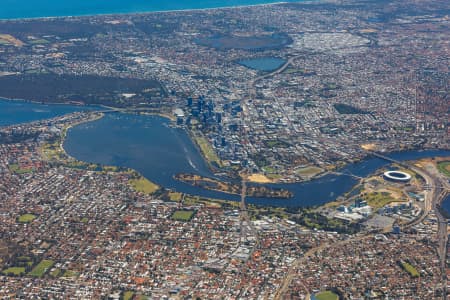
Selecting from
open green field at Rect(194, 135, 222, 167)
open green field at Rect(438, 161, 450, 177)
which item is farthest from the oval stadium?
open green field at Rect(194, 135, 222, 167)

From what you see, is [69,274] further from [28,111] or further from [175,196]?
A: [28,111]

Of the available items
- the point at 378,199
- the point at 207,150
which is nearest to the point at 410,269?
the point at 378,199

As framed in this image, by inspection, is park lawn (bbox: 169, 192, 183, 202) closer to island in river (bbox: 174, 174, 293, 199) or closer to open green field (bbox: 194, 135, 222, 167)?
island in river (bbox: 174, 174, 293, 199)

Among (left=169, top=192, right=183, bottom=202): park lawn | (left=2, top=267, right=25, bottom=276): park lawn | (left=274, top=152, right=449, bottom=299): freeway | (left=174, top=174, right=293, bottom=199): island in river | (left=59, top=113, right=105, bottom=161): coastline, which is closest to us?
(left=274, top=152, right=449, bottom=299): freeway

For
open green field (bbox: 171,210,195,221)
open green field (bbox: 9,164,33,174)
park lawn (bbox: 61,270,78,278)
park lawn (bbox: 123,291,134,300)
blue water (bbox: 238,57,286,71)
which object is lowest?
blue water (bbox: 238,57,286,71)

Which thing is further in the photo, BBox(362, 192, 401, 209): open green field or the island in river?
the island in river

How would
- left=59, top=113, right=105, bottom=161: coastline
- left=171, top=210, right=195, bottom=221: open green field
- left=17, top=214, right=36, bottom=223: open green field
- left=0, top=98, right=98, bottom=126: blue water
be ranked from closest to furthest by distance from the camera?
left=17, top=214, right=36, bottom=223: open green field
left=171, top=210, right=195, bottom=221: open green field
left=59, top=113, right=105, bottom=161: coastline
left=0, top=98, right=98, bottom=126: blue water

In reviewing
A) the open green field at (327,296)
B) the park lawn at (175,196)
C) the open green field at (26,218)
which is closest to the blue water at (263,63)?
the park lawn at (175,196)
